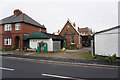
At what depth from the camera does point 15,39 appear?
1812 cm

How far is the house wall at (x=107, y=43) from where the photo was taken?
872cm

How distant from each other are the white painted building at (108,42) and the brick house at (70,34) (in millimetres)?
10500

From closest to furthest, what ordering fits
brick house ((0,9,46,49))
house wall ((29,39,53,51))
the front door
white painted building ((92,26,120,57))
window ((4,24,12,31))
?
1. white painted building ((92,26,120,57))
2. house wall ((29,39,53,51))
3. brick house ((0,9,46,49))
4. the front door
5. window ((4,24,12,31))

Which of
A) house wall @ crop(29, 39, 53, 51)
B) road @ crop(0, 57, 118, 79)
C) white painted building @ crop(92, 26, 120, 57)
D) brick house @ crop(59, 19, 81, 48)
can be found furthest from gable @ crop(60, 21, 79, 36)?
road @ crop(0, 57, 118, 79)

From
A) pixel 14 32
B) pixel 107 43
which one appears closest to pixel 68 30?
pixel 107 43

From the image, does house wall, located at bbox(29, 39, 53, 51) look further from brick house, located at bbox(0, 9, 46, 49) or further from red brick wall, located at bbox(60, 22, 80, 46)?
red brick wall, located at bbox(60, 22, 80, 46)

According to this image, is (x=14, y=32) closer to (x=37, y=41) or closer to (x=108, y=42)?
(x=37, y=41)

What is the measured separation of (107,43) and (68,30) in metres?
13.5

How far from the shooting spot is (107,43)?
9.30m

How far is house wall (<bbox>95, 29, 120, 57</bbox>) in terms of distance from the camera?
872cm

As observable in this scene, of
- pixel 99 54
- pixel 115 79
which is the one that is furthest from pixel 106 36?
pixel 115 79

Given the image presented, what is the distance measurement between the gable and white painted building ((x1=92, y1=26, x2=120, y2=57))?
429 inches

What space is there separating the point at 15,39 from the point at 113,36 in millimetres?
21006

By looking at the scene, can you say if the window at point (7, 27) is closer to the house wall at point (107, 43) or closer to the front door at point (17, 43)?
the front door at point (17, 43)
